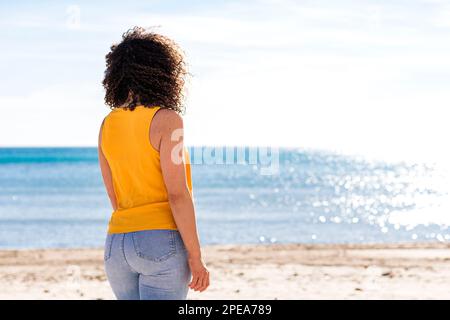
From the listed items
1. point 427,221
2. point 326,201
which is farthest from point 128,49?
point 326,201

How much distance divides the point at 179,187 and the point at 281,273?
8.04 metres

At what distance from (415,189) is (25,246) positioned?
4810 centimetres

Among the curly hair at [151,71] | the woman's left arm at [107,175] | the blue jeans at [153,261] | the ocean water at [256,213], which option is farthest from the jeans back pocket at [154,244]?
the ocean water at [256,213]

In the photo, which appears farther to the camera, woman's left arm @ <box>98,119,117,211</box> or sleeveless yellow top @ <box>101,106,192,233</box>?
woman's left arm @ <box>98,119,117,211</box>

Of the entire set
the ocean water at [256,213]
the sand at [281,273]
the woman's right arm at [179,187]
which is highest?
the woman's right arm at [179,187]

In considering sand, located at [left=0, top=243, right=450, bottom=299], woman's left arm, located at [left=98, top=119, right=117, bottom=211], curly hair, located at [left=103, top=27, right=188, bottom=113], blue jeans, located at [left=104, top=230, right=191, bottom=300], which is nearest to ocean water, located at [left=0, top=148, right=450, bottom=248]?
sand, located at [left=0, top=243, right=450, bottom=299]

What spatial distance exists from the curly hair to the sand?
5843 mm

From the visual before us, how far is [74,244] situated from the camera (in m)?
22.2

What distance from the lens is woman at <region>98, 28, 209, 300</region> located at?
2.78 metres

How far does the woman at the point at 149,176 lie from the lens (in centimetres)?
278

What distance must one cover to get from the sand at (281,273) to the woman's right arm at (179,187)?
229 inches

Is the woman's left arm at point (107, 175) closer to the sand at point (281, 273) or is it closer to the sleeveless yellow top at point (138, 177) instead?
the sleeveless yellow top at point (138, 177)

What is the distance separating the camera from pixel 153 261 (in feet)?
9.05

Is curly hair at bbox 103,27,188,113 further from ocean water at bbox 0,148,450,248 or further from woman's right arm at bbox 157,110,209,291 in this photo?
ocean water at bbox 0,148,450,248
